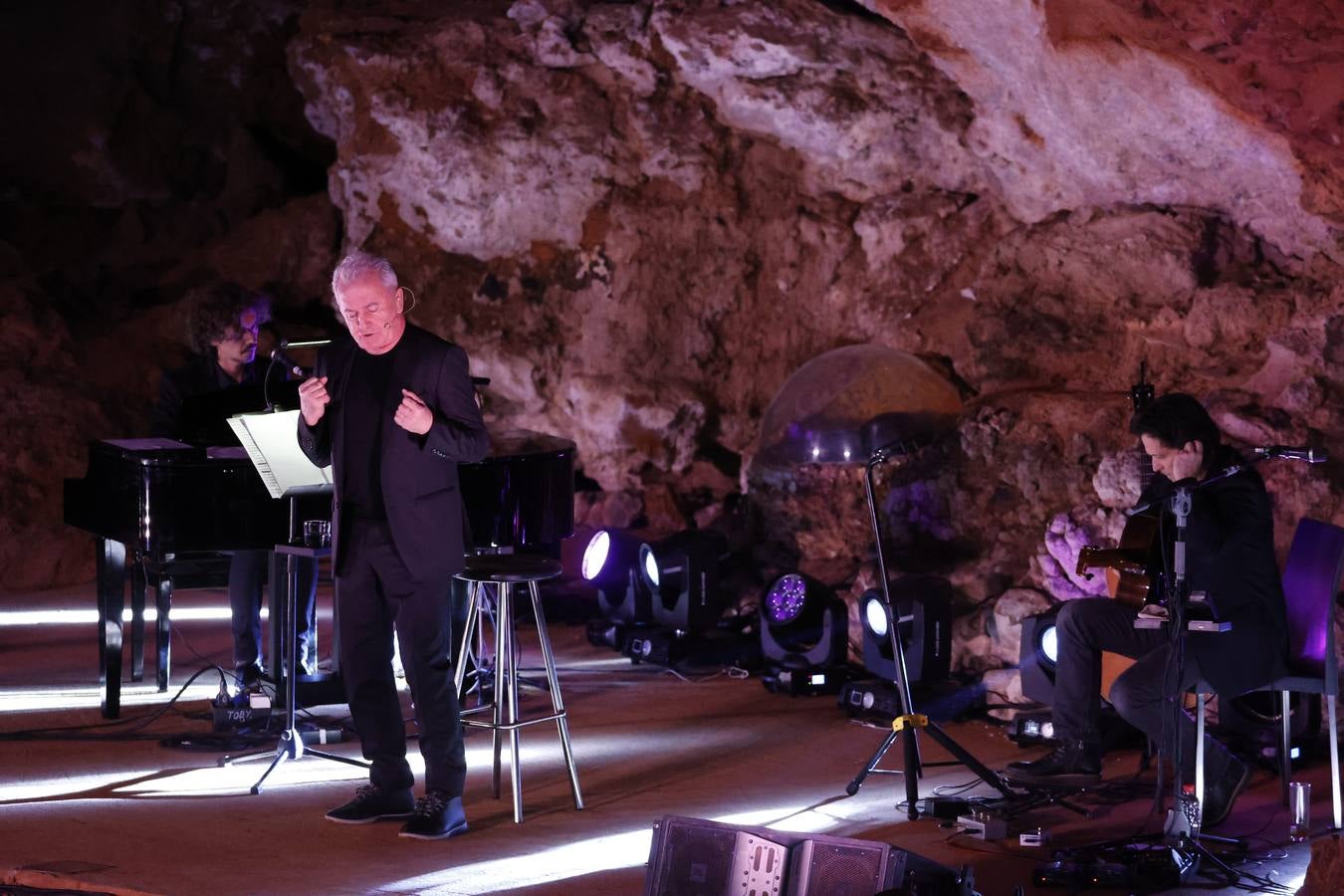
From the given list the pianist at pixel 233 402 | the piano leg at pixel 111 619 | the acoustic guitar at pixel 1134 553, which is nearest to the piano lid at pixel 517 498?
the pianist at pixel 233 402

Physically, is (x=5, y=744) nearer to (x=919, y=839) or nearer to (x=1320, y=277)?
(x=919, y=839)

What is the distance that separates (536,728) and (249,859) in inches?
71.9

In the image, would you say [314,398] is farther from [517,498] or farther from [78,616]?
[78,616]

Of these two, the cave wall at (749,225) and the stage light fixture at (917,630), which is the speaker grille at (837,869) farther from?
the cave wall at (749,225)

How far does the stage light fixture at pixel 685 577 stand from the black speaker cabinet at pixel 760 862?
3.59m

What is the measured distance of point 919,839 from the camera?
454cm

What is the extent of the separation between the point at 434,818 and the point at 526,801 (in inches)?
20.3

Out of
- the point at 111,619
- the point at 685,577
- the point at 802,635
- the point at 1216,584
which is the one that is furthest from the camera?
the point at 685,577

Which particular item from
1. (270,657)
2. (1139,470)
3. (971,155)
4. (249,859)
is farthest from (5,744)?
(971,155)

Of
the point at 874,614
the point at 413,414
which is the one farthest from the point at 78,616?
the point at 413,414

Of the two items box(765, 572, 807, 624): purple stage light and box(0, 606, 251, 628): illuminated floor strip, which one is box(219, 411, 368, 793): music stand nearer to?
box(765, 572, 807, 624): purple stage light

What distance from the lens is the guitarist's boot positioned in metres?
5.13

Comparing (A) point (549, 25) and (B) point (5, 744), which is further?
(A) point (549, 25)

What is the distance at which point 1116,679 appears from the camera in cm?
477
